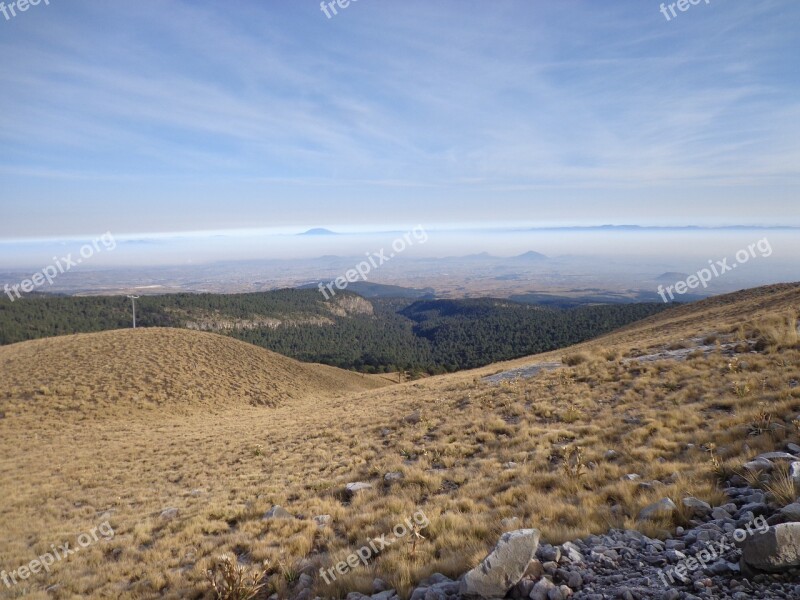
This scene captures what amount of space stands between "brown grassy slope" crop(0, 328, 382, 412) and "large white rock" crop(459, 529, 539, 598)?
30.9m

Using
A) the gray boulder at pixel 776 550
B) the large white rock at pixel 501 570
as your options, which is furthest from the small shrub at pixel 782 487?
the large white rock at pixel 501 570

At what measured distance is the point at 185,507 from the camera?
9.81m

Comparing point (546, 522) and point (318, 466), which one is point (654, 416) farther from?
point (318, 466)

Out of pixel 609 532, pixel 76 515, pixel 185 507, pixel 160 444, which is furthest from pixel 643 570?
pixel 160 444

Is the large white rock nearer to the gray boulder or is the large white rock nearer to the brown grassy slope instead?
the gray boulder

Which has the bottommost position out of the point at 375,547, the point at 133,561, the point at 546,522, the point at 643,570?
the point at 133,561

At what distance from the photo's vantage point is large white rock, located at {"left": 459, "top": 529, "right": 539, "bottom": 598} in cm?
404

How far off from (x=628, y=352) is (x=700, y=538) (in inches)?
599

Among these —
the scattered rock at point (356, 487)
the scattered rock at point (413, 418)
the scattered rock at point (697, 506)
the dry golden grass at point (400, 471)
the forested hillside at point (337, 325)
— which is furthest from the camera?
the forested hillside at point (337, 325)

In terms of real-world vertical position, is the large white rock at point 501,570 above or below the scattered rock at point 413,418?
above

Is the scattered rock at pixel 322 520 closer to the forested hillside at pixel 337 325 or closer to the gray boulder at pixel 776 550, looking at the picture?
the gray boulder at pixel 776 550

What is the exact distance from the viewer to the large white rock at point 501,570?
4039 mm

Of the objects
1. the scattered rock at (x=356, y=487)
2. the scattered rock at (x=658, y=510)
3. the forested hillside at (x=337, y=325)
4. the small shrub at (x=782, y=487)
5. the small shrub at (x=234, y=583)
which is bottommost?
the forested hillside at (x=337, y=325)

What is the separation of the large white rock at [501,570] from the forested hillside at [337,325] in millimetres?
65241
